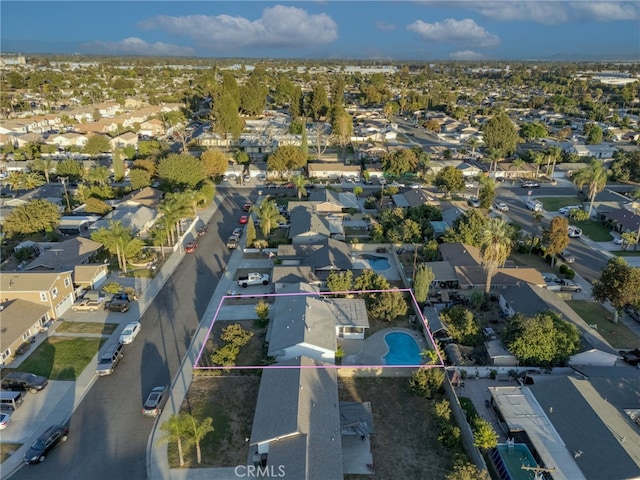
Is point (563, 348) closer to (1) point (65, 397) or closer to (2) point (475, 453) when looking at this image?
(2) point (475, 453)

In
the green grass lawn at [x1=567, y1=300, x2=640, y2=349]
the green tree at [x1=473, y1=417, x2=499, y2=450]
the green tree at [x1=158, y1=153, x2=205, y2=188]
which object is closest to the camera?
the green tree at [x1=473, y1=417, x2=499, y2=450]

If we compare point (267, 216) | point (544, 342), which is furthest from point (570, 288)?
point (267, 216)

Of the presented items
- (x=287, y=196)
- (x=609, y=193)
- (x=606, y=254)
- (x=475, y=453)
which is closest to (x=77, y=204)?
(x=287, y=196)

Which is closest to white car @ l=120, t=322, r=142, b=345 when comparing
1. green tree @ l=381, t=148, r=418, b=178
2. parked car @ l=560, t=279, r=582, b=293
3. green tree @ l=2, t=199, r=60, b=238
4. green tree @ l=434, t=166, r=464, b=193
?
green tree @ l=2, t=199, r=60, b=238

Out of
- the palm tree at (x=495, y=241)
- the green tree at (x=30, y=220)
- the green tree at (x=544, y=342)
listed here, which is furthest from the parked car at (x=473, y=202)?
the green tree at (x=30, y=220)

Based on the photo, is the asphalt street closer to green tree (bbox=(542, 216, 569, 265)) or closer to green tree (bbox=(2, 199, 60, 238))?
green tree (bbox=(2, 199, 60, 238))

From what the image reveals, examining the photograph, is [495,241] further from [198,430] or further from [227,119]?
[227,119]
